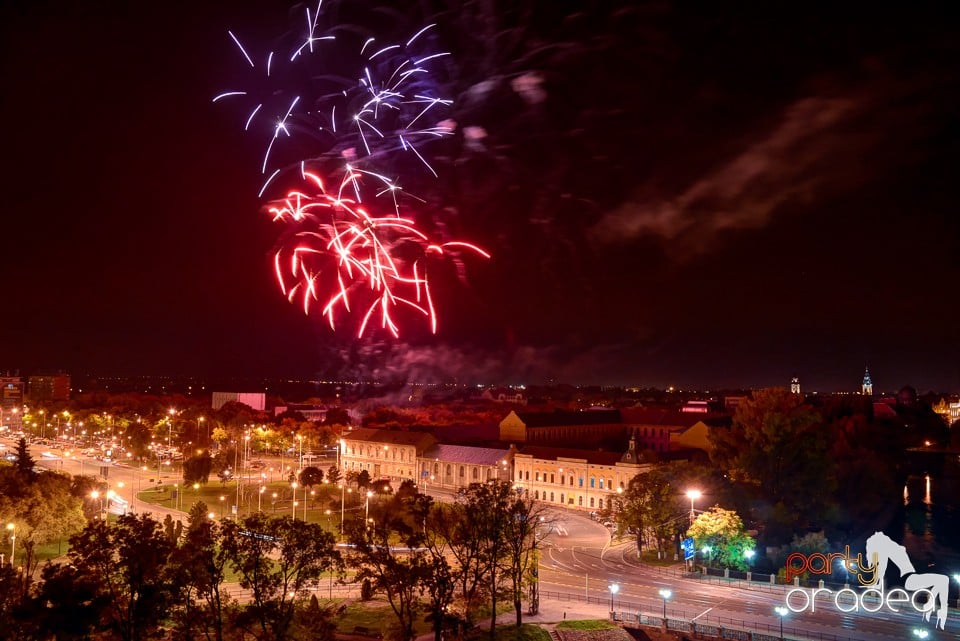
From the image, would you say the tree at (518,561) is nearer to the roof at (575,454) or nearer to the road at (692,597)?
the road at (692,597)

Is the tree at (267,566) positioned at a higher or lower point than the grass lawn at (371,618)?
higher

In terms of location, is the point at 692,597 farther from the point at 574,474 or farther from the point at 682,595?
the point at 574,474

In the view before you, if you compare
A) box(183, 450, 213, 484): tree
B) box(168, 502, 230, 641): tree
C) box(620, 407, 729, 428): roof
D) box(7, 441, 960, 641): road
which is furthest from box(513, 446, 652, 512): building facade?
box(168, 502, 230, 641): tree

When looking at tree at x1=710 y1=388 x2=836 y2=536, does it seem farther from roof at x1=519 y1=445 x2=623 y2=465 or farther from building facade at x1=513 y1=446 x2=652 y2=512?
roof at x1=519 y1=445 x2=623 y2=465

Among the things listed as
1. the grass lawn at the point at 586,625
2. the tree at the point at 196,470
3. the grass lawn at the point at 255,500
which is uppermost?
the tree at the point at 196,470

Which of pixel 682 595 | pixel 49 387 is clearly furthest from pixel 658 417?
pixel 49 387

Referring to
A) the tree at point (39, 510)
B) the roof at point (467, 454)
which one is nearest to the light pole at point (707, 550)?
the roof at point (467, 454)

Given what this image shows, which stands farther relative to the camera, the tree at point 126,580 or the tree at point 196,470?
the tree at point 196,470
